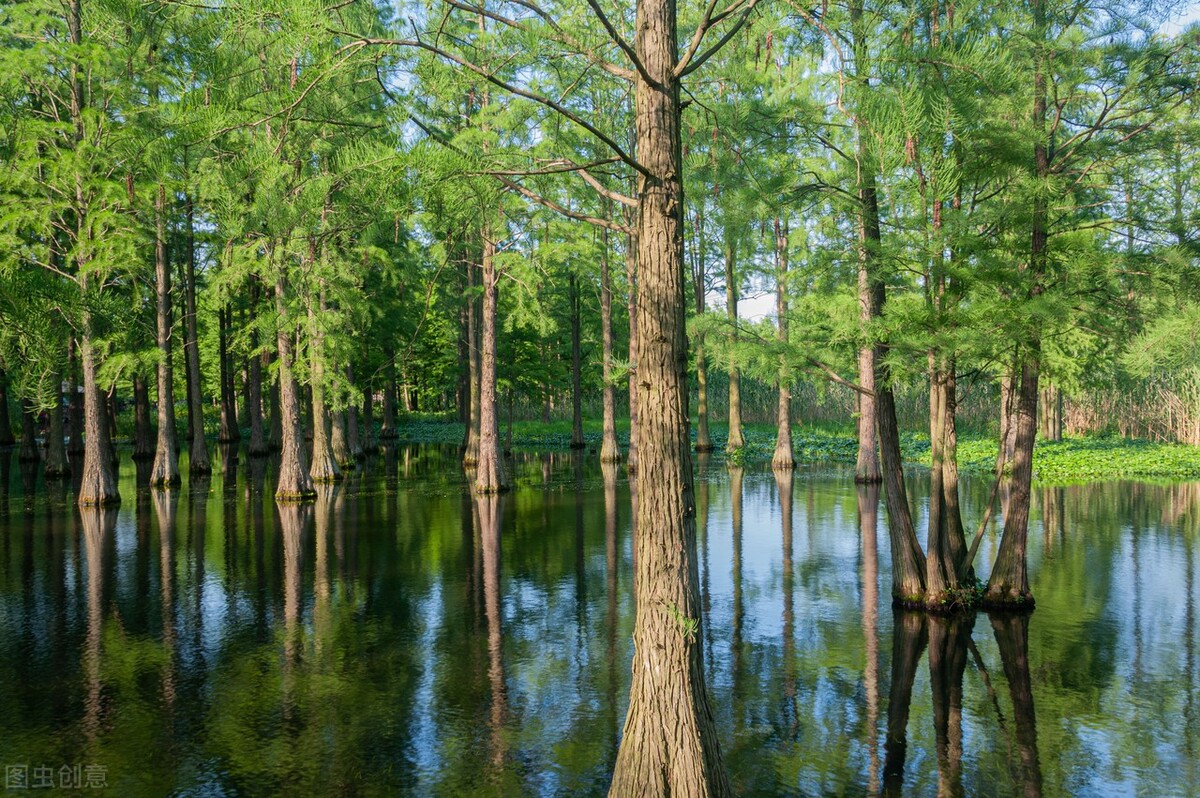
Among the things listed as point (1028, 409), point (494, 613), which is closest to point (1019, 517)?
point (1028, 409)

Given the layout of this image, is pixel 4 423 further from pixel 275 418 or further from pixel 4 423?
pixel 275 418

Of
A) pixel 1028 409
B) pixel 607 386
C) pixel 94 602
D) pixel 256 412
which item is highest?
pixel 607 386

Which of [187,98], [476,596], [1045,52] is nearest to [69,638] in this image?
[476,596]

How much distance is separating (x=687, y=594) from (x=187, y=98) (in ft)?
14.5

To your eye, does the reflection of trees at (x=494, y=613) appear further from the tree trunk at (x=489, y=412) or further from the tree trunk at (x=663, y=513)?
the tree trunk at (x=663, y=513)

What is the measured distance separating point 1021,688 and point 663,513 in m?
5.51

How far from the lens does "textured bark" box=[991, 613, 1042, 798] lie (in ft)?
22.5

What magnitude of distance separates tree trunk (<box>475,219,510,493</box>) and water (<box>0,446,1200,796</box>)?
5.74 meters

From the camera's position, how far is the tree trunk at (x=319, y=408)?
76.3 feet

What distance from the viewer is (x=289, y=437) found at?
2270cm

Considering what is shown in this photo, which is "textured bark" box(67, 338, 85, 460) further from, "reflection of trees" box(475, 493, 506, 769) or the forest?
"reflection of trees" box(475, 493, 506, 769)

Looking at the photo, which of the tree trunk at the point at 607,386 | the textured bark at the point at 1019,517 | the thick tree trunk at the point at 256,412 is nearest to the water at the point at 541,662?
the textured bark at the point at 1019,517

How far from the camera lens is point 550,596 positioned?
42.0 feet

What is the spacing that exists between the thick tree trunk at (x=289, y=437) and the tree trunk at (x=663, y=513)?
61.3 feet
